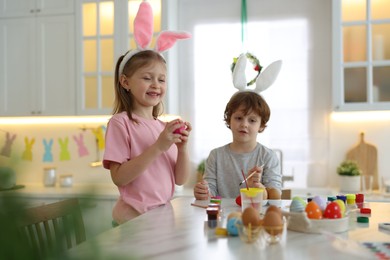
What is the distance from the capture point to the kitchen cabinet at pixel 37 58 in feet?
10.9

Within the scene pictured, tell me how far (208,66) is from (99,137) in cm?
105

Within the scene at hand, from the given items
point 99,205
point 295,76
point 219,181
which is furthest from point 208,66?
point 99,205

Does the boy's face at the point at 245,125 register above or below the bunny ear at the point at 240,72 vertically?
below

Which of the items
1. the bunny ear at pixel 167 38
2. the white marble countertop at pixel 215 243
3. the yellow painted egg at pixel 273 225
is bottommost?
the white marble countertop at pixel 215 243

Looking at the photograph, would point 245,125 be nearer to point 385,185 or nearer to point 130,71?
point 130,71

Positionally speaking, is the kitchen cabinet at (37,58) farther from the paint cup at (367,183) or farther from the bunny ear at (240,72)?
the paint cup at (367,183)

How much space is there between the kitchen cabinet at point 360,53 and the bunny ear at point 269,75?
4.09 feet

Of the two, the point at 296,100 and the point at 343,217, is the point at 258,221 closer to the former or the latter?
the point at 343,217

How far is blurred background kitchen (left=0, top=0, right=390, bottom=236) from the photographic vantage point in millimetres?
3252

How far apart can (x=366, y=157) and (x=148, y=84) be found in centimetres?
215

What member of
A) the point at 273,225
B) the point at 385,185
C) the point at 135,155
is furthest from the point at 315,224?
the point at 385,185

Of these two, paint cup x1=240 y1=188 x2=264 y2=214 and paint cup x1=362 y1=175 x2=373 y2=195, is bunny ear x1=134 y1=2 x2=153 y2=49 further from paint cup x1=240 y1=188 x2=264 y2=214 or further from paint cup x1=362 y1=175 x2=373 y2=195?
paint cup x1=362 y1=175 x2=373 y2=195

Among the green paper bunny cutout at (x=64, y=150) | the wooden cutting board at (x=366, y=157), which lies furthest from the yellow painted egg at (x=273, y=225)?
the green paper bunny cutout at (x=64, y=150)

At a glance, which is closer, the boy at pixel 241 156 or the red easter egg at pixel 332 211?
the red easter egg at pixel 332 211
